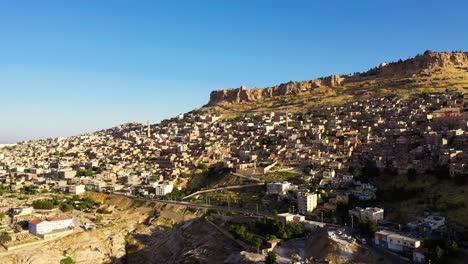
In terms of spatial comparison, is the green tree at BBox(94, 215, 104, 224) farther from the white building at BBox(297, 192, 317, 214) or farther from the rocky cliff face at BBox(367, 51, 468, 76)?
the rocky cliff face at BBox(367, 51, 468, 76)

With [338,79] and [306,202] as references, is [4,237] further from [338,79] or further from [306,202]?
[338,79]

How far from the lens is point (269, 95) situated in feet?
321

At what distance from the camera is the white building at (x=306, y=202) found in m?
35.0

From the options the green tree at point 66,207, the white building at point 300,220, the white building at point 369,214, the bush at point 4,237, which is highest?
the white building at point 369,214

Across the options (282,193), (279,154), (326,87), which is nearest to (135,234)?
(282,193)

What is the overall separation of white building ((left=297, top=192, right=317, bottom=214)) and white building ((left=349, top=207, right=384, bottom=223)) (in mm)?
3632

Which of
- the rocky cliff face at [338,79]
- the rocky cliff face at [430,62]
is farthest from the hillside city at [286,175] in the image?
the rocky cliff face at [338,79]

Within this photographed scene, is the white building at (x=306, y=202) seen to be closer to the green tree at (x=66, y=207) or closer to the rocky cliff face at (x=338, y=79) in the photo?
the green tree at (x=66, y=207)

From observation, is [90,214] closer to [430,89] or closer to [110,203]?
[110,203]

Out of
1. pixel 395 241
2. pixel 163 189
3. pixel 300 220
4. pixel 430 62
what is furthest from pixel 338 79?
pixel 395 241

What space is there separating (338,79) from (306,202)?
60.7 metres

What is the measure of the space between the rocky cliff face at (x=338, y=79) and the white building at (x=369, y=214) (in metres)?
59.1

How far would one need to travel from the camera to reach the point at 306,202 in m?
35.0

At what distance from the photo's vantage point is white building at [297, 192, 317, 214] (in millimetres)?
35031
